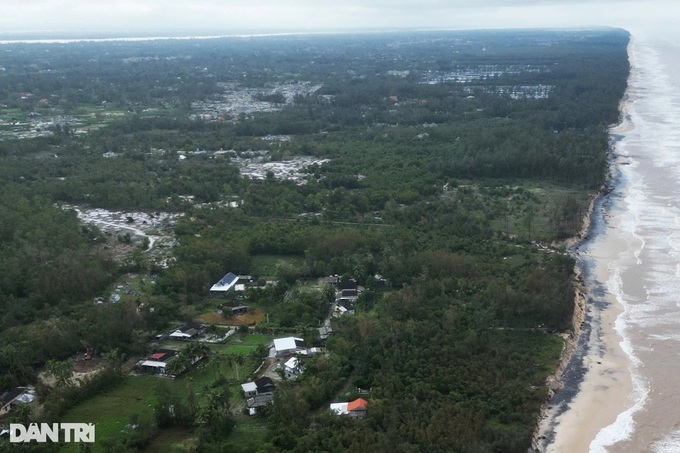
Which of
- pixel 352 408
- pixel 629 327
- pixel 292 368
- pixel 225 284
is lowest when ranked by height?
Answer: pixel 629 327

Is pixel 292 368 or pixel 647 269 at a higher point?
pixel 292 368

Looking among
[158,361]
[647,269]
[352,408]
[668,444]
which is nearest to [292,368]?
[352,408]

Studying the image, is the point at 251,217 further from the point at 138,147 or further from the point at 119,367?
the point at 138,147

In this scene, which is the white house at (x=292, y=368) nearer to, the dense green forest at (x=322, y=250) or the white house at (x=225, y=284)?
the dense green forest at (x=322, y=250)

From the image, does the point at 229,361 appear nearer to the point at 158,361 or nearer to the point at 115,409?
the point at 158,361

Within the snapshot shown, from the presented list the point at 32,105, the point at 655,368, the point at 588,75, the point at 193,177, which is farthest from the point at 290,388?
the point at 588,75

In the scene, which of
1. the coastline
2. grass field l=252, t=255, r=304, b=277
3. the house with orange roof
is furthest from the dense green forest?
the coastline

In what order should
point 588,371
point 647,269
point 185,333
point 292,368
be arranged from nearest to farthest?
1. point 292,368
2. point 588,371
3. point 185,333
4. point 647,269

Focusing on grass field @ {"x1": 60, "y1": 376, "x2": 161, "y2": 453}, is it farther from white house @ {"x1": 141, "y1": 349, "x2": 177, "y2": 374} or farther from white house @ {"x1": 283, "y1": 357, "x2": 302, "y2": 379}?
white house @ {"x1": 283, "y1": 357, "x2": 302, "y2": 379}
